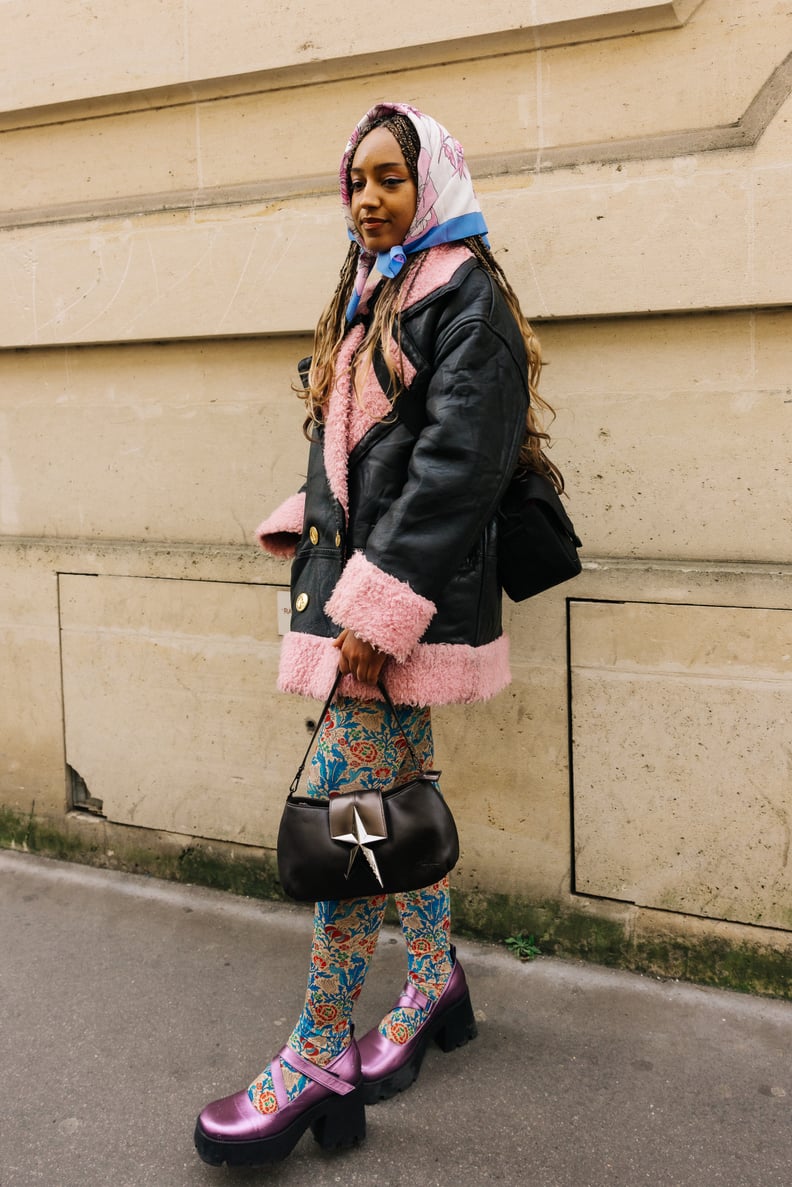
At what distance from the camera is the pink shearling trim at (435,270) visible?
84.8 inches

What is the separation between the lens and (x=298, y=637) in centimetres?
225

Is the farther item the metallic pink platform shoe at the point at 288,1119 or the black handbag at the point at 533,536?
the black handbag at the point at 533,536

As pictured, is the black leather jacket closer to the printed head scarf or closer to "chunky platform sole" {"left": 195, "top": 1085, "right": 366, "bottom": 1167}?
the printed head scarf

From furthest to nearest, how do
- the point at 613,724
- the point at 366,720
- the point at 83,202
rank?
the point at 83,202 < the point at 613,724 < the point at 366,720

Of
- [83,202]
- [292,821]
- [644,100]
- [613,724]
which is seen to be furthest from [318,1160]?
[83,202]

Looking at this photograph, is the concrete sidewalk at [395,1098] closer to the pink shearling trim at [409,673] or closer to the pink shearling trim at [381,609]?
the pink shearling trim at [409,673]

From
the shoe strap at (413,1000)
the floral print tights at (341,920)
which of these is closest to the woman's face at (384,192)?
the floral print tights at (341,920)

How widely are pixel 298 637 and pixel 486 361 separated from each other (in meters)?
0.72

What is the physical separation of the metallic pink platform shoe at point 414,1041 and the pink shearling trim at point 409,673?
2.81ft

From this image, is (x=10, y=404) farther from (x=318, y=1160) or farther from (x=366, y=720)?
(x=318, y=1160)

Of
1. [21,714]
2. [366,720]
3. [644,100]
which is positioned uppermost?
[644,100]

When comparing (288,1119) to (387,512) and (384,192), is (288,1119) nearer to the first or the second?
(387,512)

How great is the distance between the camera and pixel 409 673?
217 cm

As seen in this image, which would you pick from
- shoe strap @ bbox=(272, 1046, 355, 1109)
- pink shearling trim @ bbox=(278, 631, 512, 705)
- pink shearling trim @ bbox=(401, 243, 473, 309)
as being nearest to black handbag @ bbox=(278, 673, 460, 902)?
pink shearling trim @ bbox=(278, 631, 512, 705)
